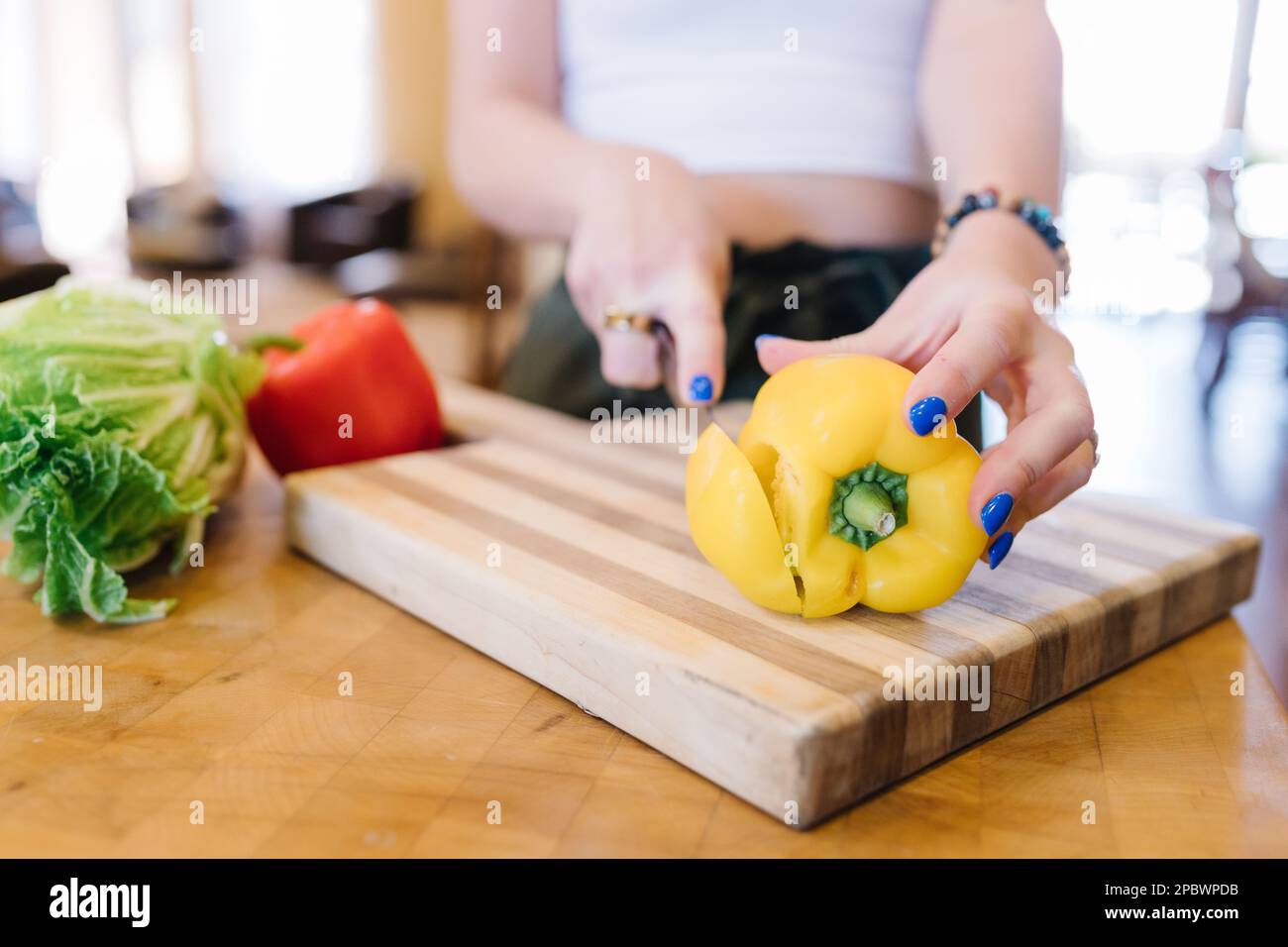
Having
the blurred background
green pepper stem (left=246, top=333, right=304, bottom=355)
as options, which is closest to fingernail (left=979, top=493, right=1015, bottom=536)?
green pepper stem (left=246, top=333, right=304, bottom=355)

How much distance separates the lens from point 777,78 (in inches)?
54.4

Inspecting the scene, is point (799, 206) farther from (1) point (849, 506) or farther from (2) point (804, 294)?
(1) point (849, 506)

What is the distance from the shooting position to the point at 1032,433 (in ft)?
2.52

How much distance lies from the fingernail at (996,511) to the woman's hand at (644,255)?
37 centimetres

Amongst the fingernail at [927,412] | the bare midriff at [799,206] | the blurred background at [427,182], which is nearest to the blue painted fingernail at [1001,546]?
the fingernail at [927,412]

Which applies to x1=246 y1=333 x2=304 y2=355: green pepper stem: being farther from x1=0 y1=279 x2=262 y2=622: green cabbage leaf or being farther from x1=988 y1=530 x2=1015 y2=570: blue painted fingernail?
x1=988 y1=530 x2=1015 y2=570: blue painted fingernail

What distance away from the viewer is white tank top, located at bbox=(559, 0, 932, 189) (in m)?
1.36

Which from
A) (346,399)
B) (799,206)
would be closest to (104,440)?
(346,399)

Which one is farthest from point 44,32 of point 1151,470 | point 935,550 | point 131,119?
point 935,550

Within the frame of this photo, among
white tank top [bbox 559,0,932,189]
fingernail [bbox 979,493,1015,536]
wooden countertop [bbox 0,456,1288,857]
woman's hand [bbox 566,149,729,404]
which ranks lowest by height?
wooden countertop [bbox 0,456,1288,857]

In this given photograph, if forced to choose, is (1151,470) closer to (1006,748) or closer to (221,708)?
(1006,748)

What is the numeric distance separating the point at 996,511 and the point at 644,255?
51cm

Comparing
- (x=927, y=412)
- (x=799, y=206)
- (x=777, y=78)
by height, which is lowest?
(x=927, y=412)
